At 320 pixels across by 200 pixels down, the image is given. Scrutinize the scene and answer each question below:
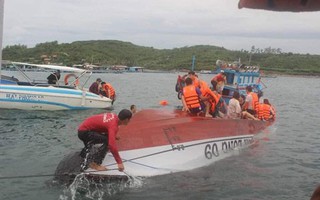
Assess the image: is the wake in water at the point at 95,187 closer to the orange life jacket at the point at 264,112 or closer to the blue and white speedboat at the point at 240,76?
the orange life jacket at the point at 264,112

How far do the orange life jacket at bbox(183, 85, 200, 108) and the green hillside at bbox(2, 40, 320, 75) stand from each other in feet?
365

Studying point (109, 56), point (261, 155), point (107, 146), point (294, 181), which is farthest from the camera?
point (109, 56)

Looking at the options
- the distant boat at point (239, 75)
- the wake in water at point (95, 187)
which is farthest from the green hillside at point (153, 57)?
the wake in water at point (95, 187)

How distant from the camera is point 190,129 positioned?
1017cm

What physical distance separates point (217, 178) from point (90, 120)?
12.3 feet

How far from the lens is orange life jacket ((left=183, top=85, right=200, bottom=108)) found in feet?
37.7

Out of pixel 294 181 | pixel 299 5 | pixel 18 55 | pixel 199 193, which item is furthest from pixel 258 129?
pixel 18 55

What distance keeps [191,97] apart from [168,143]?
233 cm

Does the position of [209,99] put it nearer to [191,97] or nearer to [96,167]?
[191,97]

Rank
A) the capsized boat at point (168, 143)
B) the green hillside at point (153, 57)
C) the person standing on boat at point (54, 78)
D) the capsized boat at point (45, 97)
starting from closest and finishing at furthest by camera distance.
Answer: the capsized boat at point (168, 143) < the capsized boat at point (45, 97) < the person standing on boat at point (54, 78) < the green hillside at point (153, 57)

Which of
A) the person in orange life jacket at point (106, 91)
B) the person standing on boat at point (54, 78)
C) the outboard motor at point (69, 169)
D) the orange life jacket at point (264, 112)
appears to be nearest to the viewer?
the outboard motor at point (69, 169)

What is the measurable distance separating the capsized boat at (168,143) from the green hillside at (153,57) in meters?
112

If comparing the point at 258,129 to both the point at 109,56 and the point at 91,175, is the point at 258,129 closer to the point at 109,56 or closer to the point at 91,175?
the point at 91,175

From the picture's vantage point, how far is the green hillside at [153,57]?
12968 cm
